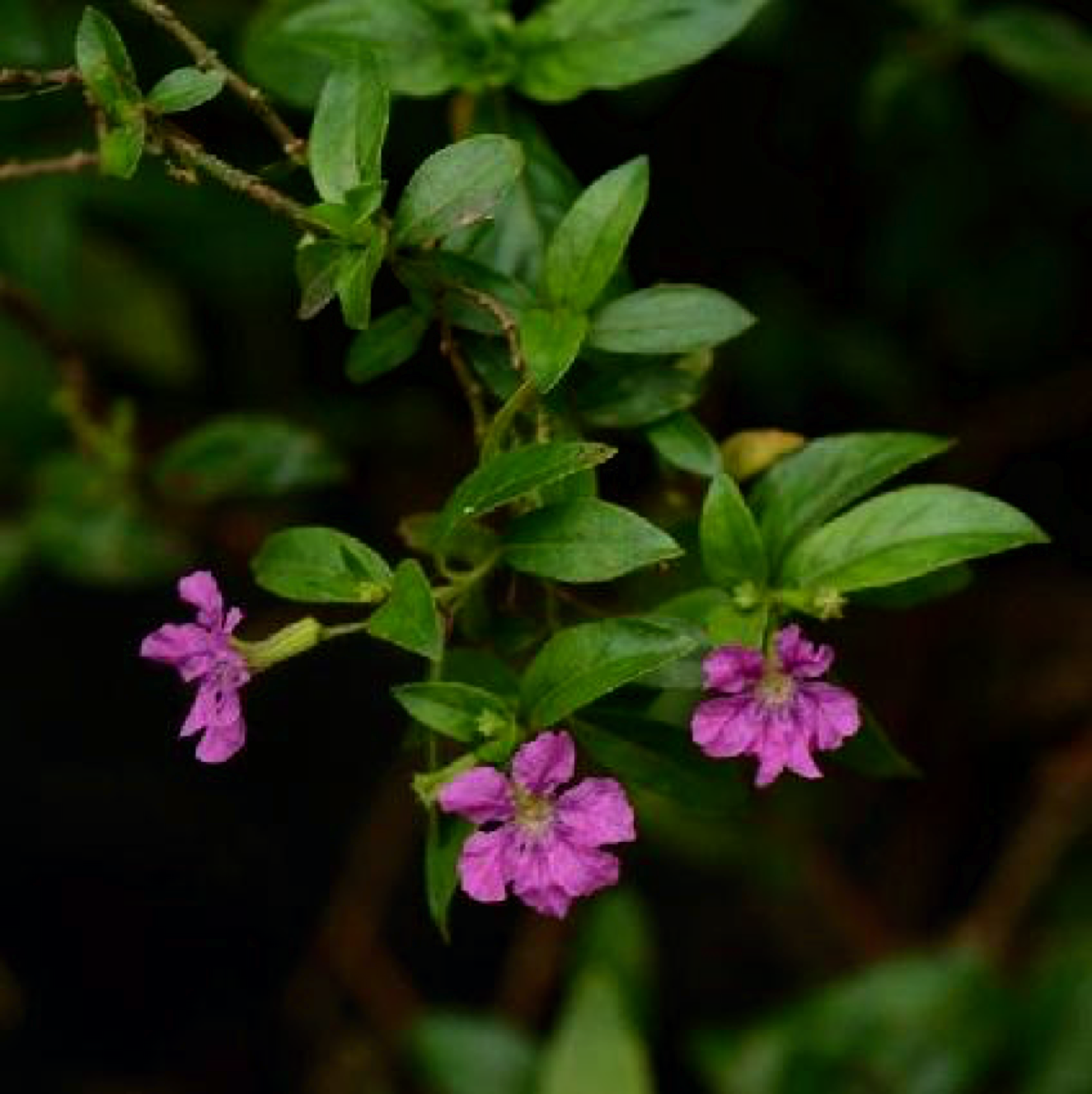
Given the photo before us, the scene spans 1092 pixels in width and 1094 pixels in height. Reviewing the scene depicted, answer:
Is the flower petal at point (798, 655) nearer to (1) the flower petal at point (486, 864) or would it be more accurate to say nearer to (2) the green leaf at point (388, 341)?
(1) the flower petal at point (486, 864)

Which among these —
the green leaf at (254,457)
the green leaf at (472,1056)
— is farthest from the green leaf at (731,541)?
the green leaf at (472,1056)

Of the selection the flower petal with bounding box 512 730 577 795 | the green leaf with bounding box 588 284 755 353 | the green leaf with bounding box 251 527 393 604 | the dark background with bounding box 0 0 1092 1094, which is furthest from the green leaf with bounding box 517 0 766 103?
the dark background with bounding box 0 0 1092 1094

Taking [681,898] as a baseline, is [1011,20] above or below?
above

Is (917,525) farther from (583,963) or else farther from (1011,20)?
(583,963)

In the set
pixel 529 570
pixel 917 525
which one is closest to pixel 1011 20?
pixel 917 525

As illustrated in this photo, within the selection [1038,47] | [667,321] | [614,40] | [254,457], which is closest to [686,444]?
[667,321]

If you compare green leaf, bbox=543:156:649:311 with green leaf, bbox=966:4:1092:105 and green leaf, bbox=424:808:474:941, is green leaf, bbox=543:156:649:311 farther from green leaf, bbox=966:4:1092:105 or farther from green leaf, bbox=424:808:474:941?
green leaf, bbox=966:4:1092:105
